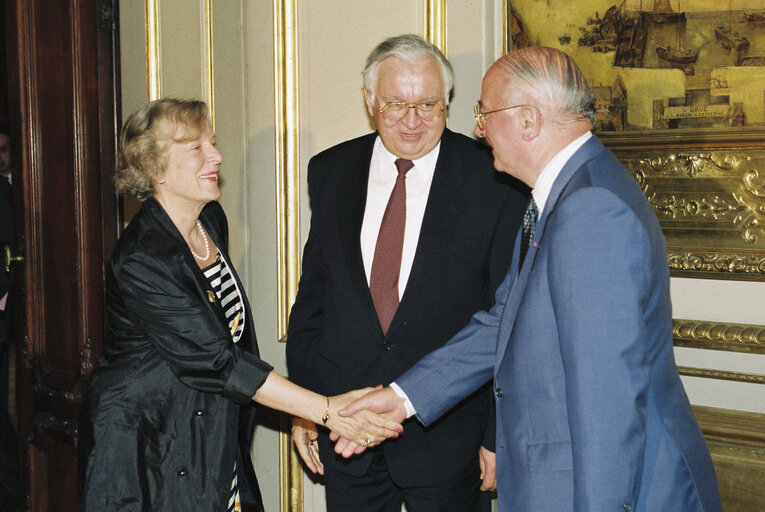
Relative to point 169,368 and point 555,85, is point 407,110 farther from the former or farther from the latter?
point 169,368

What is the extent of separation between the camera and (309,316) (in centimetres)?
275

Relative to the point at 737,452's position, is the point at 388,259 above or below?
above

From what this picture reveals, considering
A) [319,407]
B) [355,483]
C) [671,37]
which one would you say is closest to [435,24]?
[671,37]

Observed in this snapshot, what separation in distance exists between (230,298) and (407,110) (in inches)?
32.9

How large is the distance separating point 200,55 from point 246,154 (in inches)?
19.0

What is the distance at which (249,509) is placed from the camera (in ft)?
9.25

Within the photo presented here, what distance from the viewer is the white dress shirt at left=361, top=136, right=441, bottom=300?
256cm

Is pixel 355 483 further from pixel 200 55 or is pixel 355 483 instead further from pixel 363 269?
pixel 200 55

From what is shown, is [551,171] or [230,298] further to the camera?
[230,298]

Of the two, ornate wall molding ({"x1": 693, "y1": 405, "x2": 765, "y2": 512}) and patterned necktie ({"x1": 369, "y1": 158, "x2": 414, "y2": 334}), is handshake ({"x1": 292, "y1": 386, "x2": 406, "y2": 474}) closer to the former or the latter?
patterned necktie ({"x1": 369, "y1": 158, "x2": 414, "y2": 334})

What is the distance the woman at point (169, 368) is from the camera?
7.82ft

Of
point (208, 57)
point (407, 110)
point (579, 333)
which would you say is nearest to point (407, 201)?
point (407, 110)

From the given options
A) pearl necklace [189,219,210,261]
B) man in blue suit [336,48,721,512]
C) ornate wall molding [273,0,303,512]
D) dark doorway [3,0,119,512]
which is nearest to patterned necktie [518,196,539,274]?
man in blue suit [336,48,721,512]

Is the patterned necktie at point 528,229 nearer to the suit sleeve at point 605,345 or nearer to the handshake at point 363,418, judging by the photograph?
the suit sleeve at point 605,345
